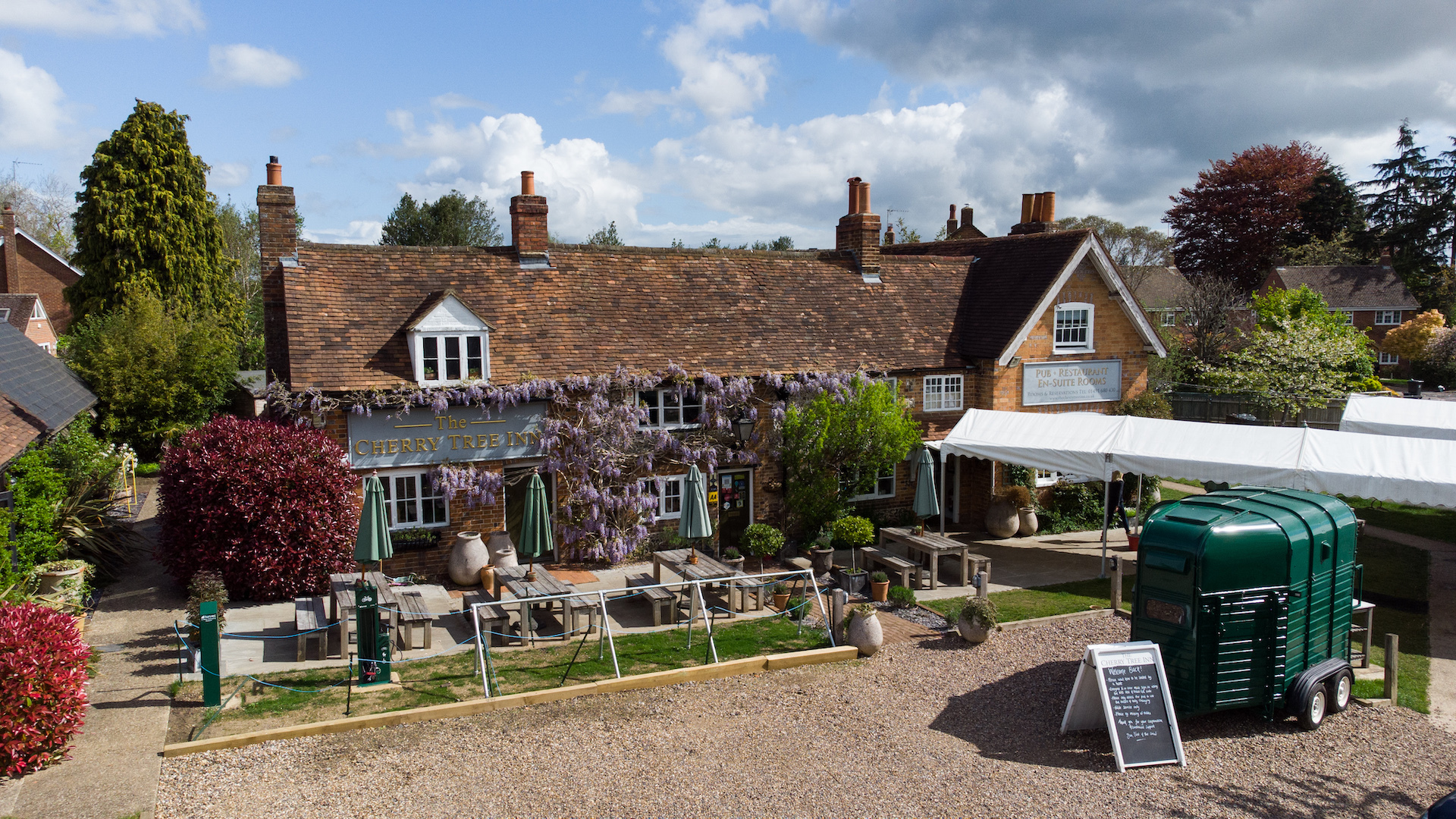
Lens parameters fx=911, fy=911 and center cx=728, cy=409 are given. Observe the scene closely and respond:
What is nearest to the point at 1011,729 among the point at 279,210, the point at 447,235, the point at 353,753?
the point at 353,753

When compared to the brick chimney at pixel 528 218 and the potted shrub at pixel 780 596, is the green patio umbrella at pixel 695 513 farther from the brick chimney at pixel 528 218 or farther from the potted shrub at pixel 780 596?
the brick chimney at pixel 528 218

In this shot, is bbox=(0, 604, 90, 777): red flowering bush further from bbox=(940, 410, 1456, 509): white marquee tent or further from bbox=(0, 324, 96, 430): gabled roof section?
bbox=(940, 410, 1456, 509): white marquee tent

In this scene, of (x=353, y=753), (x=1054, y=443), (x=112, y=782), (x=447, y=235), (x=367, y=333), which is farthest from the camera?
(x=447, y=235)

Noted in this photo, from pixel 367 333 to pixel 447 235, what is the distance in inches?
1311

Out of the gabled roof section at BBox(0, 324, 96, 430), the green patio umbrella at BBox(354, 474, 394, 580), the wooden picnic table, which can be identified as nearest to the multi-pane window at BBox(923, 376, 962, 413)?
the wooden picnic table

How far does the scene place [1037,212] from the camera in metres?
27.1

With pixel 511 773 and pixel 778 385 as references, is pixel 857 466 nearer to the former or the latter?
pixel 778 385

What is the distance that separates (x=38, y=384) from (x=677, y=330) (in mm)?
12325

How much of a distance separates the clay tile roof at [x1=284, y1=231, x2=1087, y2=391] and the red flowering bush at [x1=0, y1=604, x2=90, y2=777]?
23.8 ft

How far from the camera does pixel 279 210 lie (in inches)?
685

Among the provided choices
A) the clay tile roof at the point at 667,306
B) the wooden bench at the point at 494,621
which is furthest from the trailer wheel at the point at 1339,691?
the clay tile roof at the point at 667,306

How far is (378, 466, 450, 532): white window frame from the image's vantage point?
666 inches

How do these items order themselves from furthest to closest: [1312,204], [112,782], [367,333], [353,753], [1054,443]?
1. [1312,204]
2. [1054,443]
3. [367,333]
4. [353,753]
5. [112,782]

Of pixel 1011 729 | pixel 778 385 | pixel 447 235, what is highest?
pixel 447 235
